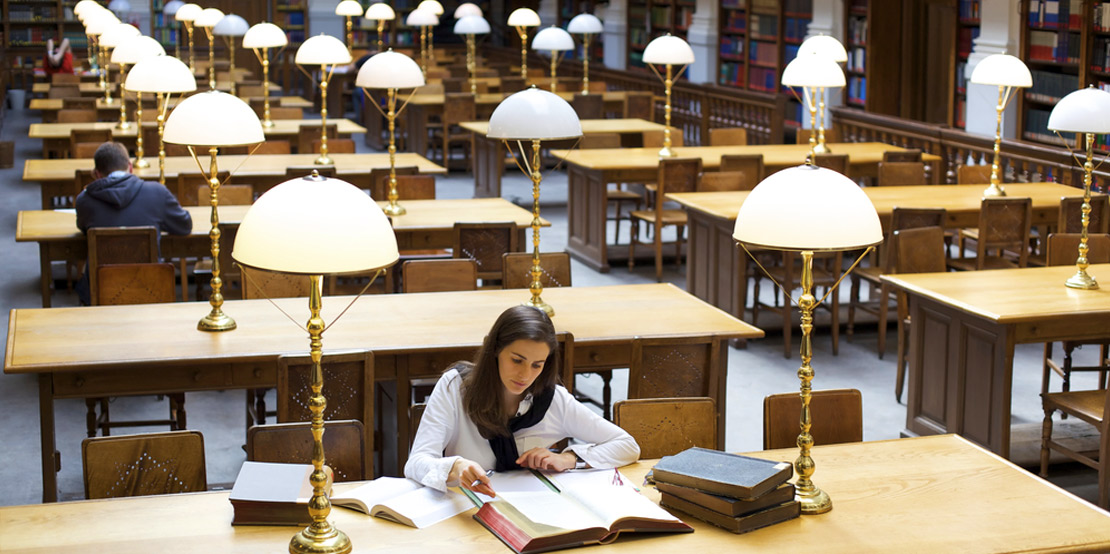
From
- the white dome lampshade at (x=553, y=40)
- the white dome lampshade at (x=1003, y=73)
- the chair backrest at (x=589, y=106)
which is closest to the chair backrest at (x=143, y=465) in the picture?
the white dome lampshade at (x=1003, y=73)

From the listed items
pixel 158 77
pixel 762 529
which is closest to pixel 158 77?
pixel 158 77

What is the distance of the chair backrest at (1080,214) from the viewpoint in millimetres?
6789

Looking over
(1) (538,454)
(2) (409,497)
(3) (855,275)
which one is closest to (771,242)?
(1) (538,454)

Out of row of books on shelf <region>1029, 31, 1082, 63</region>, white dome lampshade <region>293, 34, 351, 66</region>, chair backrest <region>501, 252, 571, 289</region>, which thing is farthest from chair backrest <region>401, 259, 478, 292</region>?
row of books on shelf <region>1029, 31, 1082, 63</region>

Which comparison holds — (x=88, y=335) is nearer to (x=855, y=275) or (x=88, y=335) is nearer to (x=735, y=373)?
(x=735, y=373)

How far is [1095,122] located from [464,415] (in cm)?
323

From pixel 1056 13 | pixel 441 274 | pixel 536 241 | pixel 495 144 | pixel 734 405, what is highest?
pixel 1056 13

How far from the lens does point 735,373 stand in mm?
6590

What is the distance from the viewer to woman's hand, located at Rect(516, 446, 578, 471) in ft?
10.6

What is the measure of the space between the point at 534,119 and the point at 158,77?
1.81 metres

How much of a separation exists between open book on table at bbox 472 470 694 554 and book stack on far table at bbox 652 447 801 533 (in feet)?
0.23

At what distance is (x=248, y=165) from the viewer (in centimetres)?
854

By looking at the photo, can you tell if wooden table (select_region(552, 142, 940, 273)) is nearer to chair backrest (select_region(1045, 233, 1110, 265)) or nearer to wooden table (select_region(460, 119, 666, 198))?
wooden table (select_region(460, 119, 666, 198))

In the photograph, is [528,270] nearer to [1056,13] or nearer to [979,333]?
[979,333]
